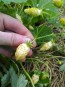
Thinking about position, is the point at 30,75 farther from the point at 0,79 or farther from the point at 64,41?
the point at 64,41

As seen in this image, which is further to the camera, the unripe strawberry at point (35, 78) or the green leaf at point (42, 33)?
the green leaf at point (42, 33)

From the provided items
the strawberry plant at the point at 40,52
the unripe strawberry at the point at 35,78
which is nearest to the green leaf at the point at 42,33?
the strawberry plant at the point at 40,52

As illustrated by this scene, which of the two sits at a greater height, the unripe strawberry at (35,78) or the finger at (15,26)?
the finger at (15,26)

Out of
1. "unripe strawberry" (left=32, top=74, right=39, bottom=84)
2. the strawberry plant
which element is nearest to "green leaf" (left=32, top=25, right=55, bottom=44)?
the strawberry plant

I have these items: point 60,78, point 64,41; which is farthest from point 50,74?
point 64,41

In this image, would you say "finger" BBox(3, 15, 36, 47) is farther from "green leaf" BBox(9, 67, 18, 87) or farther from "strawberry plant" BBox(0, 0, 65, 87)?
"green leaf" BBox(9, 67, 18, 87)

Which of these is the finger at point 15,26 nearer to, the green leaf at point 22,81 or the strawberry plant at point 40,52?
the strawberry plant at point 40,52
